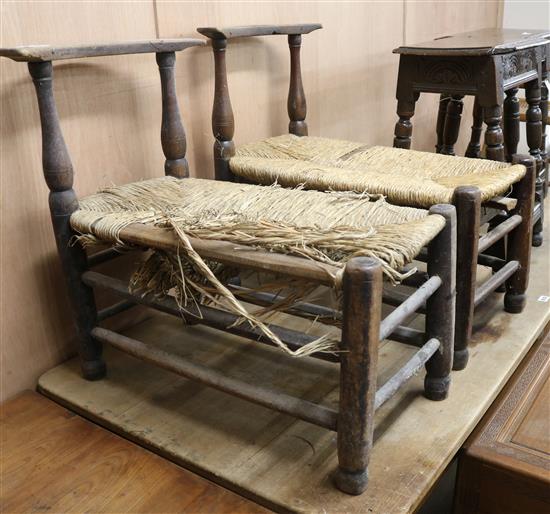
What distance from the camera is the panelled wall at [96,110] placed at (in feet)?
3.70

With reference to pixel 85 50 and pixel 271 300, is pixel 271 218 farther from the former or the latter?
pixel 85 50

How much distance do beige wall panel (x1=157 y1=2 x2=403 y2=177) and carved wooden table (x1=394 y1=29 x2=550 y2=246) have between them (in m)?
0.30

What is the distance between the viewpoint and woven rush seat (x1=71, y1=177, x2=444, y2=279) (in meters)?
0.86

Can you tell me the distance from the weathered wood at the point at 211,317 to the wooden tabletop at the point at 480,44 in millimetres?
863

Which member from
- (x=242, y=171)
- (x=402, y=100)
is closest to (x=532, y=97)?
(x=402, y=100)

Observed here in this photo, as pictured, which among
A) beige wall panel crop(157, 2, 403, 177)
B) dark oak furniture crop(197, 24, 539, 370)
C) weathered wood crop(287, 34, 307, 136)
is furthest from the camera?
weathered wood crop(287, 34, 307, 136)

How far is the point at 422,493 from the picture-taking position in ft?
2.94

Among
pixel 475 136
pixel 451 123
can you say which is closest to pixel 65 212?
pixel 451 123

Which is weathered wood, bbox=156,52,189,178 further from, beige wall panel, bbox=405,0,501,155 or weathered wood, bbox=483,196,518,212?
beige wall panel, bbox=405,0,501,155

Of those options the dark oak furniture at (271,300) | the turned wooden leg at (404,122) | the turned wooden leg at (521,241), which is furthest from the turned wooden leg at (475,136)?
the dark oak furniture at (271,300)

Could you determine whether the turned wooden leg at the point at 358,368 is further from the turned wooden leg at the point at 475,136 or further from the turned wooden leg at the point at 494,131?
the turned wooden leg at the point at 475,136

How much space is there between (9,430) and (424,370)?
0.75 m

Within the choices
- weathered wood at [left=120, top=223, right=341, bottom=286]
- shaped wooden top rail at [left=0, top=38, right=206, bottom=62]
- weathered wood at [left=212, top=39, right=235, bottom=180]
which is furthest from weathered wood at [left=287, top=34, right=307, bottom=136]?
weathered wood at [left=120, top=223, right=341, bottom=286]

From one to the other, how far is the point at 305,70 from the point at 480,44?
1.58 feet
